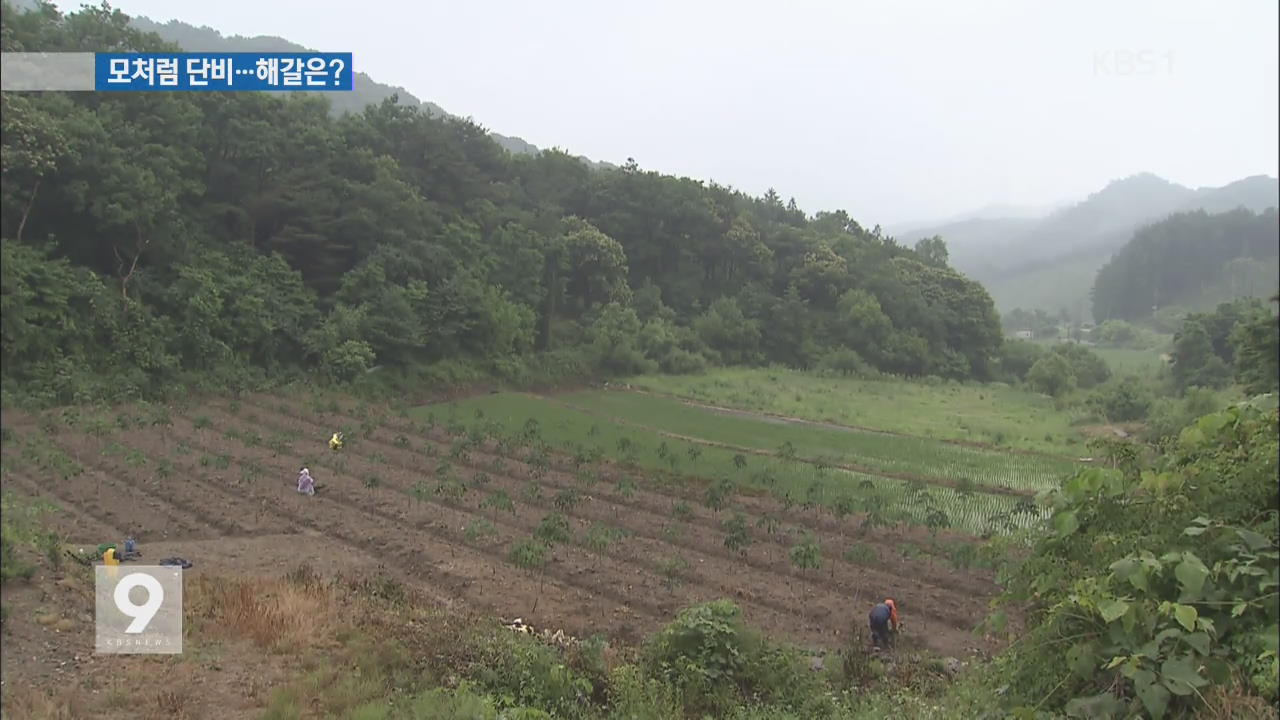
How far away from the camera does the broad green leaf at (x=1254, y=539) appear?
151 inches

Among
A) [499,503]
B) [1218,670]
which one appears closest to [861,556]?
[499,503]

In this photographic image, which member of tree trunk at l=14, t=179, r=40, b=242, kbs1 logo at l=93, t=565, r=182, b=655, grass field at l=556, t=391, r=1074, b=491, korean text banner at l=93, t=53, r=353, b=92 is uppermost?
korean text banner at l=93, t=53, r=353, b=92

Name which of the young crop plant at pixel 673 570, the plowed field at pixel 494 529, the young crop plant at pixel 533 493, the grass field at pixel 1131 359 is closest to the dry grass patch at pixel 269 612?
the plowed field at pixel 494 529

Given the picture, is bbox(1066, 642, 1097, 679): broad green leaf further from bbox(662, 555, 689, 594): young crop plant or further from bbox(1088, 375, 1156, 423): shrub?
bbox(1088, 375, 1156, 423): shrub

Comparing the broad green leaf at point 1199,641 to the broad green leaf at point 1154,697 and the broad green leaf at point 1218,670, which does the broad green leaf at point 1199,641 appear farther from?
the broad green leaf at point 1154,697

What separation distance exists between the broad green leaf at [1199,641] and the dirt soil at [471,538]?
630cm

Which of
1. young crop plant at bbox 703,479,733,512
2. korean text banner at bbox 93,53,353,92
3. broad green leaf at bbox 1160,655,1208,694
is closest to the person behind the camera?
broad green leaf at bbox 1160,655,1208,694

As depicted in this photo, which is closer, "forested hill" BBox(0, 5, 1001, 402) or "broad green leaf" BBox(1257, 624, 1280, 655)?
"broad green leaf" BBox(1257, 624, 1280, 655)

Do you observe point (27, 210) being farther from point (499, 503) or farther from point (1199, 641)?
point (499, 503)

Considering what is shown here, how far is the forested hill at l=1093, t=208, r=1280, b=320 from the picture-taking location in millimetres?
48062

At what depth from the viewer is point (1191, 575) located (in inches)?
147

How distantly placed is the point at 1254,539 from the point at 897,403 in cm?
3523

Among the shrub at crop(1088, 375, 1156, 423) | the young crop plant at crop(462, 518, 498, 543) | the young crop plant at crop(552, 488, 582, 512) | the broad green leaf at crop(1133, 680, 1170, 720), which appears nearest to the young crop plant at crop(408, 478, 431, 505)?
the young crop plant at crop(462, 518, 498, 543)

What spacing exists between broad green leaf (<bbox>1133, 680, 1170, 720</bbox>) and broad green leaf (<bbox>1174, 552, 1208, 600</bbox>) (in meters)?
0.51
